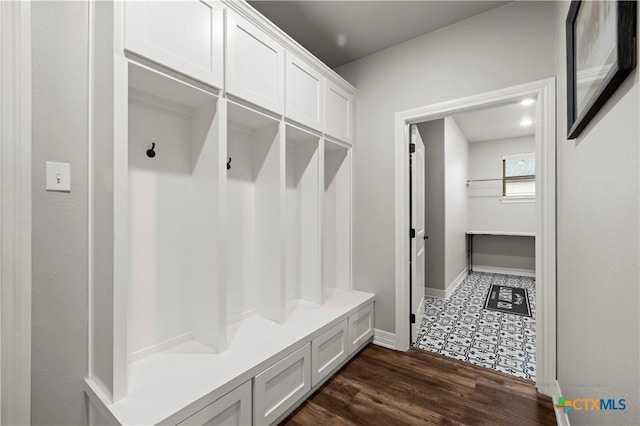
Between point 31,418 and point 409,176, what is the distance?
2713 millimetres

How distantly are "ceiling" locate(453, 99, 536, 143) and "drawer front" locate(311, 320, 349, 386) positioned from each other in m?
3.32

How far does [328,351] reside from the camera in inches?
81.5

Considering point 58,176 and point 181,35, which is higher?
point 181,35

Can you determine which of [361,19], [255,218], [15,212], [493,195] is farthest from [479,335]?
[493,195]

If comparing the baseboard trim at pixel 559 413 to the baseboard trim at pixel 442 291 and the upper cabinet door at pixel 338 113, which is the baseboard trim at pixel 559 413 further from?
the upper cabinet door at pixel 338 113

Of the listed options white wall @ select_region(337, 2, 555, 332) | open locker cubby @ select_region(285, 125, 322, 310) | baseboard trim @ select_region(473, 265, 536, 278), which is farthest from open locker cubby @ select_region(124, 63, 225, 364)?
baseboard trim @ select_region(473, 265, 536, 278)

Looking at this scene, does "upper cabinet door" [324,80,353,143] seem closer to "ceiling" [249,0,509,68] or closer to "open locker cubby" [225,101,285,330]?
"ceiling" [249,0,509,68]

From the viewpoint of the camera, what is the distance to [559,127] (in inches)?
70.9

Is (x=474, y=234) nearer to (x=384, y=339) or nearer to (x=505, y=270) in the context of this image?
(x=505, y=270)

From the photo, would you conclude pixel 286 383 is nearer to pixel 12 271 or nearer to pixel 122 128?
pixel 12 271

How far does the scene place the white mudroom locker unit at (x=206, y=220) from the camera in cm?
119

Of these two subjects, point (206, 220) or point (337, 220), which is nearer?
point (206, 220)

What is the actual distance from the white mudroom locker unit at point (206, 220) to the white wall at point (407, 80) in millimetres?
296

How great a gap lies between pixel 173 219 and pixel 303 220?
1.06 m
